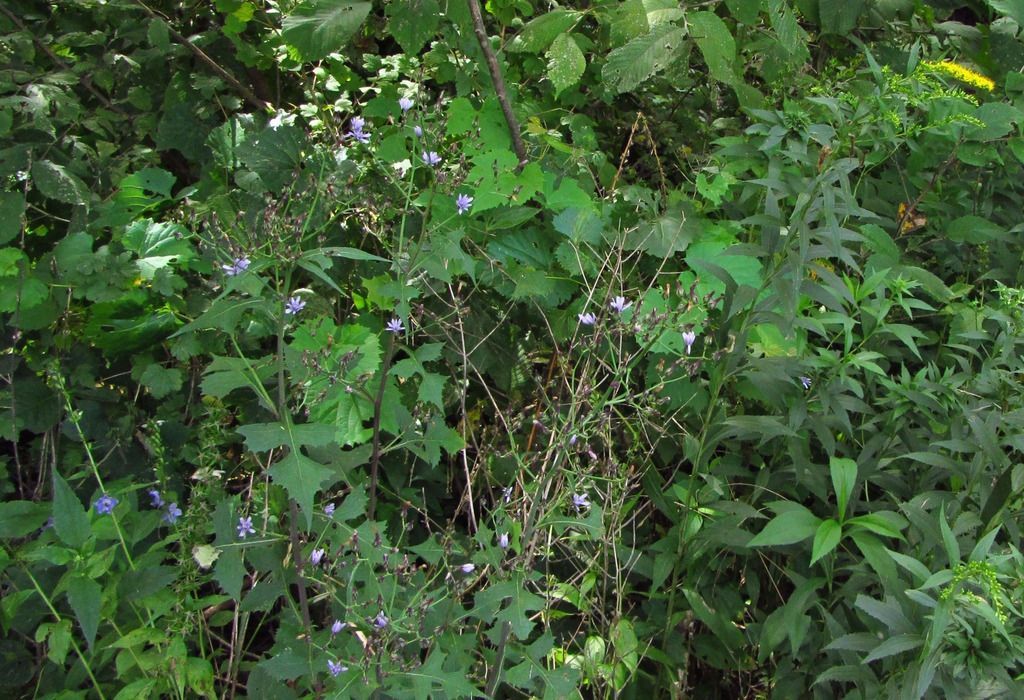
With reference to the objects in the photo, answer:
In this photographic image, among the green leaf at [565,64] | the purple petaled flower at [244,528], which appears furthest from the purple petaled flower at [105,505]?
the green leaf at [565,64]

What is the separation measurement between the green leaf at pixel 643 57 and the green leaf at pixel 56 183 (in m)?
1.55

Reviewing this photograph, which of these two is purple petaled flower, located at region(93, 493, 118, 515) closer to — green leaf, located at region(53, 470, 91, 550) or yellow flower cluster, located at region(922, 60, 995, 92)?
green leaf, located at region(53, 470, 91, 550)

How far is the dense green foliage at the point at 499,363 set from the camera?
1.95 metres

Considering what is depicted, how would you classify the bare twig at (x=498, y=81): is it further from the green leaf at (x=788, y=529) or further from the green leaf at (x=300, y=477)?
the green leaf at (x=300, y=477)

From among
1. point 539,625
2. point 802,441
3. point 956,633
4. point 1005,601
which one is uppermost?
point 1005,601

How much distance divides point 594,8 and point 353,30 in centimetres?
89

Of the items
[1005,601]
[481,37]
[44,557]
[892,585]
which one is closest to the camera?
[1005,601]

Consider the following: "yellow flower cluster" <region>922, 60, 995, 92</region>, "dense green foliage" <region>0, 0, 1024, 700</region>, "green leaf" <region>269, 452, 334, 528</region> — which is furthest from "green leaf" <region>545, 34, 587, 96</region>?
"green leaf" <region>269, 452, 334, 528</region>

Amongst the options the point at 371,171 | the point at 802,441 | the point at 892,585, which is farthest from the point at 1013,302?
the point at 371,171

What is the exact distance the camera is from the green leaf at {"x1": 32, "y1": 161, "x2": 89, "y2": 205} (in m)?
2.72

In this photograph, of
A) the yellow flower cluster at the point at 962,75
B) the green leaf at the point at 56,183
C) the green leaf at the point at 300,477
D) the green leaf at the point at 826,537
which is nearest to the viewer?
the green leaf at the point at 300,477

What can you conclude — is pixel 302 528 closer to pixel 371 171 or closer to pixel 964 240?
pixel 371 171

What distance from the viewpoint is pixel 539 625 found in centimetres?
267

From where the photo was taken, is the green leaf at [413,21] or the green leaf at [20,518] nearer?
the green leaf at [20,518]
